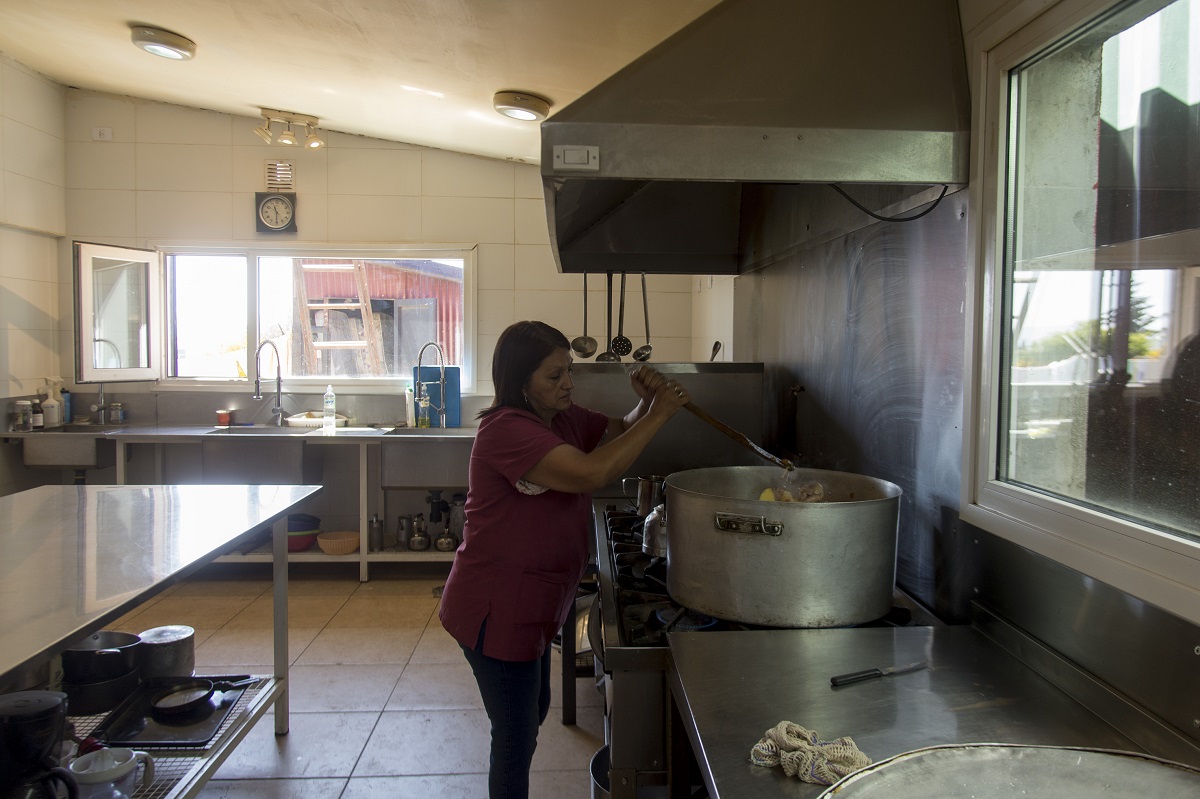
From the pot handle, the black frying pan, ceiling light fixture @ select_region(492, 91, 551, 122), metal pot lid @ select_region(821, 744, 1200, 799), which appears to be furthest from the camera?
ceiling light fixture @ select_region(492, 91, 551, 122)

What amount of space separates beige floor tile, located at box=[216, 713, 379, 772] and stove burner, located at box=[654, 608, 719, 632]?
1543 mm

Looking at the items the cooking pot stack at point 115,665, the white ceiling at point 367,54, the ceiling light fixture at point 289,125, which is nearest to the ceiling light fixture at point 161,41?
the white ceiling at point 367,54

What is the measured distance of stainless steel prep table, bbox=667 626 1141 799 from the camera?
0.93 meters

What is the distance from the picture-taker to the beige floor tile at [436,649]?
3254 millimetres

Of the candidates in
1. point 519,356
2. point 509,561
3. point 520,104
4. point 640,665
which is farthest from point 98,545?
point 520,104

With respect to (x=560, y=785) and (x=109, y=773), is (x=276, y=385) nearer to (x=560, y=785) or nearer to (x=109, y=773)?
(x=109, y=773)

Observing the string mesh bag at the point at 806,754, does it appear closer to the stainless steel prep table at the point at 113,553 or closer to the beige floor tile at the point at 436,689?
the stainless steel prep table at the point at 113,553

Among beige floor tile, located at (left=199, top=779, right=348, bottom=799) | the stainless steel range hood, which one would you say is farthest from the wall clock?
the stainless steel range hood

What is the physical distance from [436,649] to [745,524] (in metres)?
2.54

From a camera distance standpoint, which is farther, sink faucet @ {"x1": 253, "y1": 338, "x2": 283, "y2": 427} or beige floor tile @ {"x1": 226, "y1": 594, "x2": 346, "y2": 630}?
sink faucet @ {"x1": 253, "y1": 338, "x2": 283, "y2": 427}

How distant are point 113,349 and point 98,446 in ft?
1.97

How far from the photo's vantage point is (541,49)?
8.19 feet

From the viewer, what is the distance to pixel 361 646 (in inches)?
134

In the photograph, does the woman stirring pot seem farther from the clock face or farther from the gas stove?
the clock face
